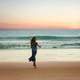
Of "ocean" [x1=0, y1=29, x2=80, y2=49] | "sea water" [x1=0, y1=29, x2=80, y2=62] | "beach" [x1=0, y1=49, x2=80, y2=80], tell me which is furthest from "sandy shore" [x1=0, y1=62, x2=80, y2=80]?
"ocean" [x1=0, y1=29, x2=80, y2=49]

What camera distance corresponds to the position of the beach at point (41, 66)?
8.00 meters

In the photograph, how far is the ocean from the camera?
14.9 metres

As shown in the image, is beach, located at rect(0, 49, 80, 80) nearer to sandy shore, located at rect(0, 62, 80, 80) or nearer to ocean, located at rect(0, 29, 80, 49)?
sandy shore, located at rect(0, 62, 80, 80)

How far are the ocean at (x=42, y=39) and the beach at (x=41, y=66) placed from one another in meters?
1.04

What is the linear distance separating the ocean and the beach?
1.04 meters

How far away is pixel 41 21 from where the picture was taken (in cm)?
1389

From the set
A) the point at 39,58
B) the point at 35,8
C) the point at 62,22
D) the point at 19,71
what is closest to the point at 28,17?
the point at 35,8

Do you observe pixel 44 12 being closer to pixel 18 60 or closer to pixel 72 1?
pixel 72 1

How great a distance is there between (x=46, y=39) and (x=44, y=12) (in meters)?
3.81

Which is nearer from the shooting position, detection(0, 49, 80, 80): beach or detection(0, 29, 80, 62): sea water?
detection(0, 49, 80, 80): beach

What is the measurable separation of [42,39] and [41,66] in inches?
292

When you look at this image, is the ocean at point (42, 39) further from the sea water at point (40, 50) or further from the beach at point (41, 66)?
the beach at point (41, 66)

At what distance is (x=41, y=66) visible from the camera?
33.4ft

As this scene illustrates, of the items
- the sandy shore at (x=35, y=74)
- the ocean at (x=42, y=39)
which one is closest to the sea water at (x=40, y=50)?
the ocean at (x=42, y=39)
